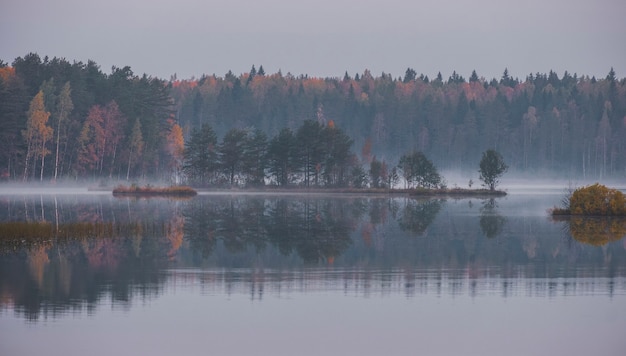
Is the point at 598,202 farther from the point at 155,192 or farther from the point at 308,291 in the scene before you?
the point at 155,192

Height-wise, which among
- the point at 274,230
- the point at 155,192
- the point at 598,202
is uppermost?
the point at 155,192

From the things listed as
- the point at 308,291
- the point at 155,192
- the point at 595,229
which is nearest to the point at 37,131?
the point at 155,192

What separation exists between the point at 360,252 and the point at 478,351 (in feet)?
56.0

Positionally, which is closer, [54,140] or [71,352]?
[71,352]

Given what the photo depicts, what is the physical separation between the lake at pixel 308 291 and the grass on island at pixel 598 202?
10521 millimetres

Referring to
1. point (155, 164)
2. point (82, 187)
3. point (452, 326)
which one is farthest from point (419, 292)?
point (155, 164)

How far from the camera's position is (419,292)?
2627cm

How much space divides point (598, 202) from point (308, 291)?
3588cm

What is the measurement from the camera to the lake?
20.2m

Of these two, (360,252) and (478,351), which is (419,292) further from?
(360,252)

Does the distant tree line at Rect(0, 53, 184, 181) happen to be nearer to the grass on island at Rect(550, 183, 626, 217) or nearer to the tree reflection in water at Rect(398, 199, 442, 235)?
the tree reflection in water at Rect(398, 199, 442, 235)

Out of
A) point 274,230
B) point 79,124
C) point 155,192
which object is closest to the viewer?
point 274,230

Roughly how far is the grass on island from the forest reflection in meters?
2.39

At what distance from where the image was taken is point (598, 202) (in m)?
57.2
